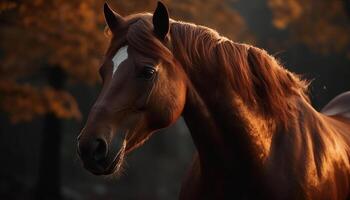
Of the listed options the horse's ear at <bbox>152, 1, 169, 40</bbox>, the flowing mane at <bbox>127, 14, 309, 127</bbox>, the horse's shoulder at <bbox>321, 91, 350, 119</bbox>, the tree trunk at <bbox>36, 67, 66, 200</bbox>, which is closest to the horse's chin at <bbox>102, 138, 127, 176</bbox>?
the flowing mane at <bbox>127, 14, 309, 127</bbox>

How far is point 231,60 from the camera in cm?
363

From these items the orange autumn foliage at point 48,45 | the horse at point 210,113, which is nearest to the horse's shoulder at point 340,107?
the horse at point 210,113

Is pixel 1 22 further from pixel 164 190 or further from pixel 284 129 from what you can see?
pixel 164 190

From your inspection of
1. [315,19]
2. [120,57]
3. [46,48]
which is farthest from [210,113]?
[315,19]

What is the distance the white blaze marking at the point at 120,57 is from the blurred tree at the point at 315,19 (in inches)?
467

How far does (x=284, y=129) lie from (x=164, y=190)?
48.6ft

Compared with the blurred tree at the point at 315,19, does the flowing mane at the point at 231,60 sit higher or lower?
higher

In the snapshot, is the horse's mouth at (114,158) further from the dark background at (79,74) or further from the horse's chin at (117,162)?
the dark background at (79,74)

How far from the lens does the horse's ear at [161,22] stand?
11.0 feet

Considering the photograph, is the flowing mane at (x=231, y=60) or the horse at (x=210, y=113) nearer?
the horse at (x=210, y=113)

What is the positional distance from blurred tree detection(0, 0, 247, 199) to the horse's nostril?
4881mm

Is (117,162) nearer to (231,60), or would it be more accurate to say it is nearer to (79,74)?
(231,60)

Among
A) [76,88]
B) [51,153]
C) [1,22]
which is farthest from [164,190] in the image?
[1,22]

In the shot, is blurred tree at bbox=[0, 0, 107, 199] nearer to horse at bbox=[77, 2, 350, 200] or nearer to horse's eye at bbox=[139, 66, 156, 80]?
horse at bbox=[77, 2, 350, 200]
